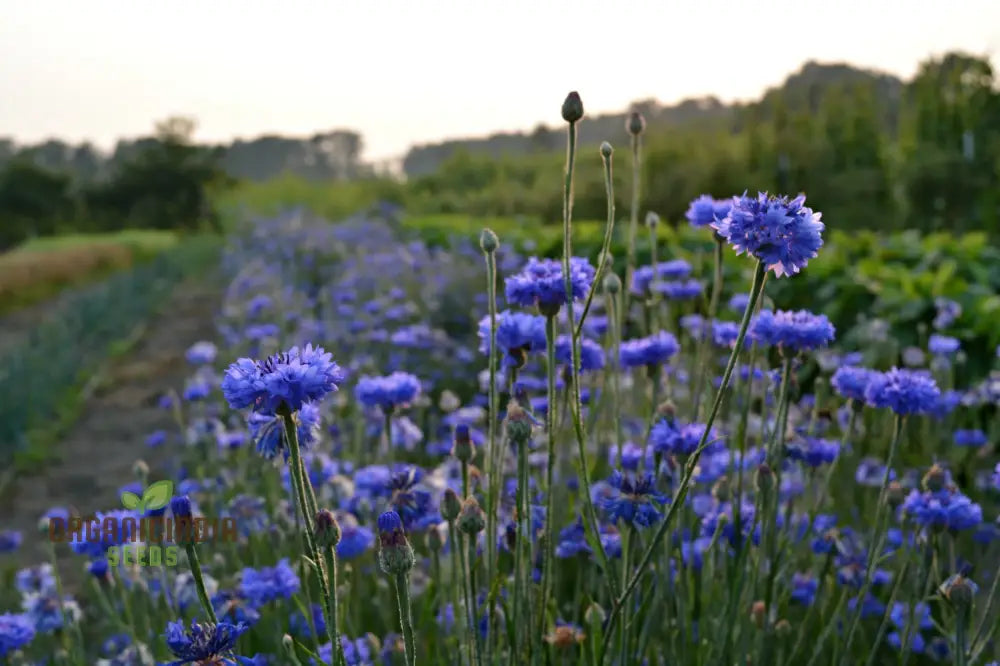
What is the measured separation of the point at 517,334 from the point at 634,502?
1.27 feet

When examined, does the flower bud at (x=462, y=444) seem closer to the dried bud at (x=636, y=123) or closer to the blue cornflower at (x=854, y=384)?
the dried bud at (x=636, y=123)

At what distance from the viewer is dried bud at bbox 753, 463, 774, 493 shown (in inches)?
72.1

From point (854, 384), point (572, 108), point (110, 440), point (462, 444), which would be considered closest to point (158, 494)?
point (462, 444)

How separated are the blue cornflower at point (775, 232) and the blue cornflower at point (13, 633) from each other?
1.92 m

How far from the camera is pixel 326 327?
5828 millimetres

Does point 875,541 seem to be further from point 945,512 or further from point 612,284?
point 612,284

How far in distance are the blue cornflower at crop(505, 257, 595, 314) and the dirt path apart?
11.0 feet

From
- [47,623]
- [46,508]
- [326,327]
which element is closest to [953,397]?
[47,623]

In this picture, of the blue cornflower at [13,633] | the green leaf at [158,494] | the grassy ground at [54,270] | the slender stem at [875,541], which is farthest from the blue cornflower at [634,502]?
the grassy ground at [54,270]

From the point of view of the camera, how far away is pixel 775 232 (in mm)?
1235

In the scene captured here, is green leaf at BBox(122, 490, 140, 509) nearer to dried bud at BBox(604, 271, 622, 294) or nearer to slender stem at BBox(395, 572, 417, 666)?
slender stem at BBox(395, 572, 417, 666)

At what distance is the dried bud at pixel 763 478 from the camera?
183 cm

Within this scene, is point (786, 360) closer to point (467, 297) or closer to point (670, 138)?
point (467, 297)

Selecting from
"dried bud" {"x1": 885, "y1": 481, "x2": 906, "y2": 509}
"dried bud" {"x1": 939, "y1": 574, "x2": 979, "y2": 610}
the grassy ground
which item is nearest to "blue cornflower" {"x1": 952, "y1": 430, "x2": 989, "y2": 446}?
"dried bud" {"x1": 885, "y1": 481, "x2": 906, "y2": 509}
